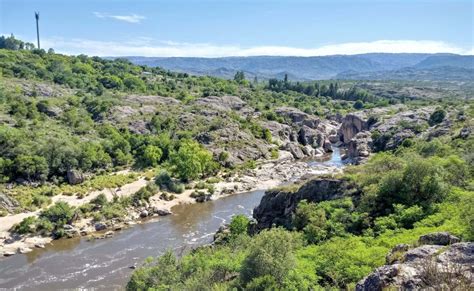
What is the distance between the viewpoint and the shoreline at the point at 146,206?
44.9 m

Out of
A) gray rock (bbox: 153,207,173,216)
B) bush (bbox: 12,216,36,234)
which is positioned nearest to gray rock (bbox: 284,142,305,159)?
gray rock (bbox: 153,207,173,216)

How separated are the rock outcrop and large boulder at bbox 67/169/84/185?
52.9 metres

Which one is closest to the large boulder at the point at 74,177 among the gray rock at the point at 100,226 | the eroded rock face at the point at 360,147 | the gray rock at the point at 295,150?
the gray rock at the point at 100,226

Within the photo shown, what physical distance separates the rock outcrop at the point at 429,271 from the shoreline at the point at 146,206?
1488 inches

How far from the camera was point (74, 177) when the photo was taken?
61719 mm

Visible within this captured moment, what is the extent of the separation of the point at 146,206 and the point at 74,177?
43.8ft

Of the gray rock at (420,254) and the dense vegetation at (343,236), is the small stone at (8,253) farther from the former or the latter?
the gray rock at (420,254)

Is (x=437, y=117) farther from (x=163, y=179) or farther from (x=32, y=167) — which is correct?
(x=32, y=167)

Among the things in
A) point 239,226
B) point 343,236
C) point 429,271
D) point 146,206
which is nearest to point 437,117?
point 146,206

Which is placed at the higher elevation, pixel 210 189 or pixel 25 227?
pixel 25 227

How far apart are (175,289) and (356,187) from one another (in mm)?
18223

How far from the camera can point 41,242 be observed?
4509 cm

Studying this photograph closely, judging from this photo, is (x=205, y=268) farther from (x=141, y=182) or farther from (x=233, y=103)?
(x=233, y=103)

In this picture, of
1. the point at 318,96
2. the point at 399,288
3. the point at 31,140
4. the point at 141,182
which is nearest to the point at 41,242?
the point at 141,182
